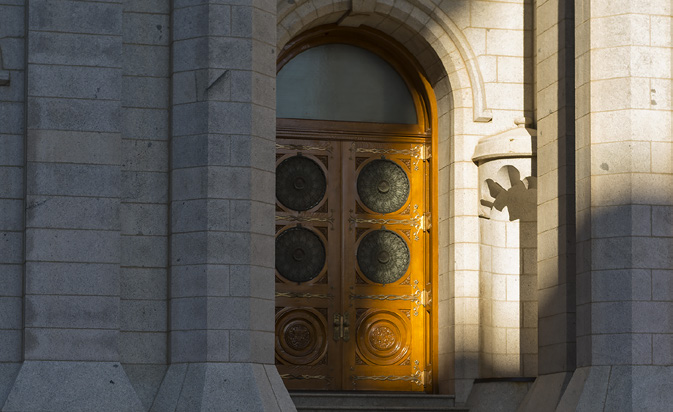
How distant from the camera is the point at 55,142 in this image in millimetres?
11422

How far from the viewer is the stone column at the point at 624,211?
11945 millimetres

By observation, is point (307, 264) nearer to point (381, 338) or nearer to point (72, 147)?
point (381, 338)

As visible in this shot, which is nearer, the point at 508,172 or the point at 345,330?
the point at 508,172

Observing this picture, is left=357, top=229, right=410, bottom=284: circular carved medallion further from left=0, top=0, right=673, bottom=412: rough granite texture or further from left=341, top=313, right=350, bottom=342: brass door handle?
left=0, top=0, right=673, bottom=412: rough granite texture

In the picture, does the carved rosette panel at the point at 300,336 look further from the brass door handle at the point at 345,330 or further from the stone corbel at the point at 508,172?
the stone corbel at the point at 508,172

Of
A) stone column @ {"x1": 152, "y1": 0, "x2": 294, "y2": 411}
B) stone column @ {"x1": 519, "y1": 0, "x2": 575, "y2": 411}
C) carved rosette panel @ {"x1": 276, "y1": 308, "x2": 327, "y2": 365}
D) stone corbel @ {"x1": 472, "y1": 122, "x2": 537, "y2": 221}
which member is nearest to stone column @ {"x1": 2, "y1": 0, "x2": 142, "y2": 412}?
stone column @ {"x1": 152, "y1": 0, "x2": 294, "y2": 411}

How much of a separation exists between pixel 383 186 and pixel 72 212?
15.9ft

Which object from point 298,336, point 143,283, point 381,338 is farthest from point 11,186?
point 381,338

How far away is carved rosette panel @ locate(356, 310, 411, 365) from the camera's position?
14945mm

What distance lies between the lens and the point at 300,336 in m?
14.8

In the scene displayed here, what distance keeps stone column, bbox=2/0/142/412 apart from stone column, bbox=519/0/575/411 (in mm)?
4406

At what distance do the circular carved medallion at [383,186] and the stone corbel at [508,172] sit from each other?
1.14m

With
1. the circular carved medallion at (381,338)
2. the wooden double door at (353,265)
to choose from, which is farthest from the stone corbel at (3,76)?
the circular carved medallion at (381,338)

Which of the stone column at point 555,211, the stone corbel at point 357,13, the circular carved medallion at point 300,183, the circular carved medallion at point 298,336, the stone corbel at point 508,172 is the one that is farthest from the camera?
the circular carved medallion at point 300,183
